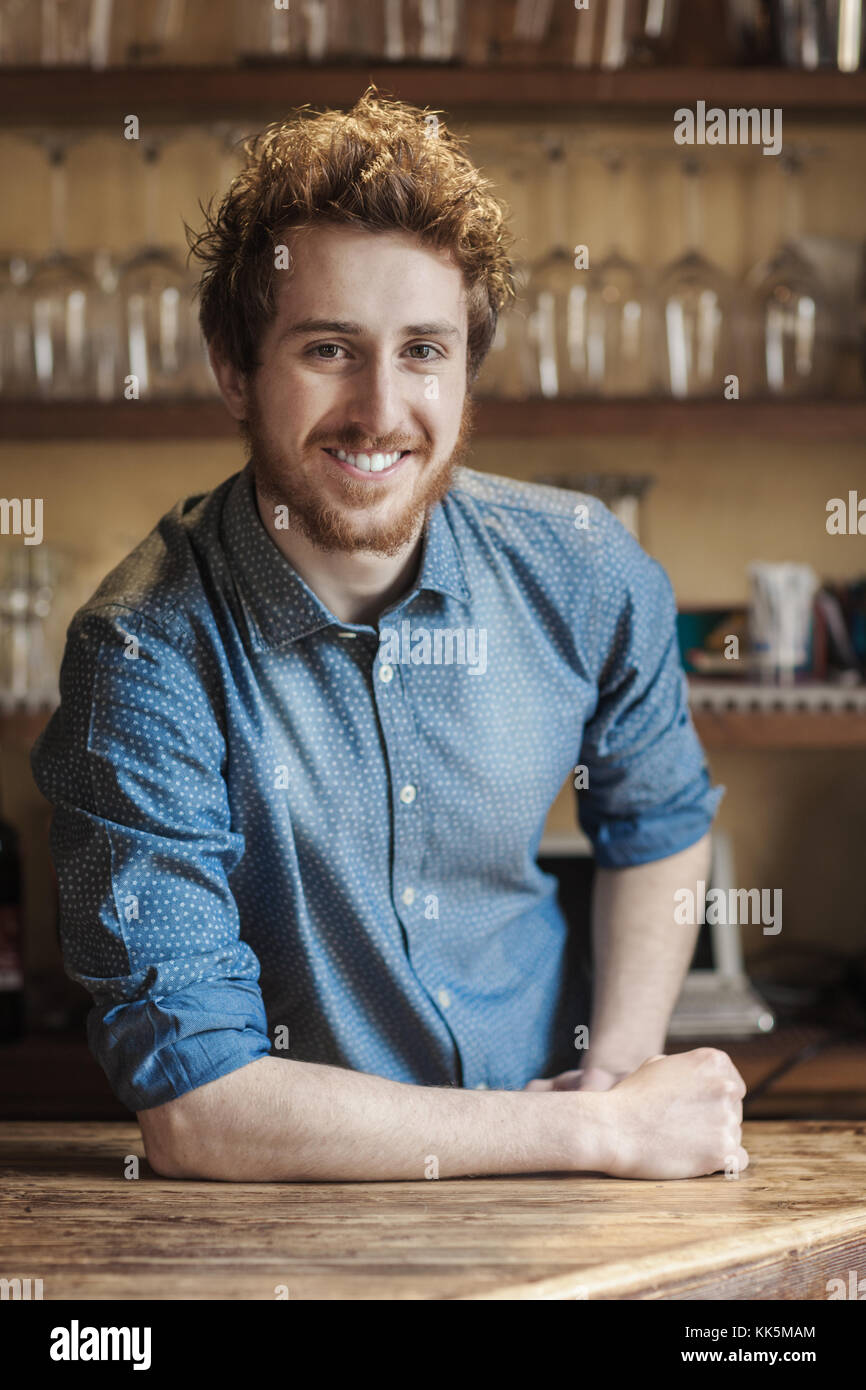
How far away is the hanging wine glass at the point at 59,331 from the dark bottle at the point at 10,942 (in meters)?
0.64

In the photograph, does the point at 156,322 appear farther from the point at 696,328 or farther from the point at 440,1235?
the point at 440,1235

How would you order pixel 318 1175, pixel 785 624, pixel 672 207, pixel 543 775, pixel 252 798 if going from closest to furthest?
pixel 318 1175 → pixel 252 798 → pixel 543 775 → pixel 785 624 → pixel 672 207

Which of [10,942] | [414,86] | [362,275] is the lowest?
[10,942]

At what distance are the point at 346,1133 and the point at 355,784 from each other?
318 mm

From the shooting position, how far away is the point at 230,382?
1257 millimetres

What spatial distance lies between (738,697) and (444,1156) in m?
1.03

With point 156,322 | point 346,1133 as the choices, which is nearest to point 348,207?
point 346,1133

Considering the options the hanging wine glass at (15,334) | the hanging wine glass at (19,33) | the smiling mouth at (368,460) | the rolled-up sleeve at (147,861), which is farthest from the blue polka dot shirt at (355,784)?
the hanging wine glass at (19,33)

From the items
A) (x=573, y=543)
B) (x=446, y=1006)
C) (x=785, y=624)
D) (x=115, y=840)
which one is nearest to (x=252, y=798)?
(x=115, y=840)

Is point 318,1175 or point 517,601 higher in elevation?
point 517,601

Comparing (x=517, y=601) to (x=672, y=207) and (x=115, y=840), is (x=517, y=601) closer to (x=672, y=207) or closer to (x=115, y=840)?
(x=115, y=840)

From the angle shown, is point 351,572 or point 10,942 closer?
point 351,572

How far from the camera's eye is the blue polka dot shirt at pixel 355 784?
3.32ft

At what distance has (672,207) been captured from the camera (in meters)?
Answer: 2.05
